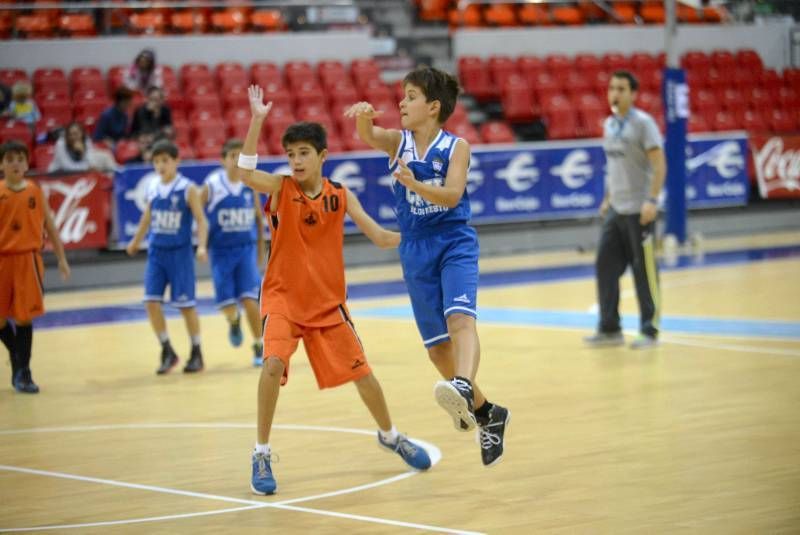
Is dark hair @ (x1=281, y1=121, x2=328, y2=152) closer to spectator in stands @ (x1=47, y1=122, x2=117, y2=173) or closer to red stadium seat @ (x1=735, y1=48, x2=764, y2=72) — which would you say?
spectator in stands @ (x1=47, y1=122, x2=117, y2=173)

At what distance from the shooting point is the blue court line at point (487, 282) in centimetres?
1476

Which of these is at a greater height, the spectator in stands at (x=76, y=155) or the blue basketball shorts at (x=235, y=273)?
the spectator in stands at (x=76, y=155)

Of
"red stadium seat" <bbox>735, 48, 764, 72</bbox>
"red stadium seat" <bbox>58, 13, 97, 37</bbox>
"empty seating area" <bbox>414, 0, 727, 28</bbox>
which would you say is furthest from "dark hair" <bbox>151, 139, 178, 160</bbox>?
"red stadium seat" <bbox>735, 48, 764, 72</bbox>

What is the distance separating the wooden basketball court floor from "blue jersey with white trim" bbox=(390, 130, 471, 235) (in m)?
1.31

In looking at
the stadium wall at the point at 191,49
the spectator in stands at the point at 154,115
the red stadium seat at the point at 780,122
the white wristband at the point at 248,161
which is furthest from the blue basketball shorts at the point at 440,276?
the red stadium seat at the point at 780,122

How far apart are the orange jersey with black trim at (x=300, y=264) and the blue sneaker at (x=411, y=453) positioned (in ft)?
2.35

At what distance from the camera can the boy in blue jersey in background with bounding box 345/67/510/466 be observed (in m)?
6.68

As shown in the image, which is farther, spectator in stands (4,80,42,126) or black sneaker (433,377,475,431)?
spectator in stands (4,80,42,126)

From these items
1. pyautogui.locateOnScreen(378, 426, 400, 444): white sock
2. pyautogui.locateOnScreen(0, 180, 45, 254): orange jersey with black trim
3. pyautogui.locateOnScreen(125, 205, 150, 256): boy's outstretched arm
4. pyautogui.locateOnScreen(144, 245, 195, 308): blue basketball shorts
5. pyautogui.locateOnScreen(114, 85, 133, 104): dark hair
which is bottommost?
pyautogui.locateOnScreen(378, 426, 400, 444): white sock

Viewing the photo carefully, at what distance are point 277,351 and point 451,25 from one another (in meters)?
18.7

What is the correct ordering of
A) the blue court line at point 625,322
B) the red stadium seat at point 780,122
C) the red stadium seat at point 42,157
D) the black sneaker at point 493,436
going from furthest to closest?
the red stadium seat at point 780,122, the red stadium seat at point 42,157, the blue court line at point 625,322, the black sneaker at point 493,436

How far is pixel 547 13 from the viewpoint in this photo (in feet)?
85.0

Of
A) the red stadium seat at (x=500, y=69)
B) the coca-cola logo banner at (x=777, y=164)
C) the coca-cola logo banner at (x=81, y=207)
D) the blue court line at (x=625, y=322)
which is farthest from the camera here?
the red stadium seat at (x=500, y=69)

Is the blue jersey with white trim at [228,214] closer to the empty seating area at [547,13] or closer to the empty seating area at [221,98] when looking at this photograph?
the empty seating area at [221,98]
